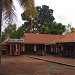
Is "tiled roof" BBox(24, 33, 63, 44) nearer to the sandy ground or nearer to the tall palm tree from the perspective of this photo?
the sandy ground

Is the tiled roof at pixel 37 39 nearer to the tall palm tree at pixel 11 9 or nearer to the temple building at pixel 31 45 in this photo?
the temple building at pixel 31 45

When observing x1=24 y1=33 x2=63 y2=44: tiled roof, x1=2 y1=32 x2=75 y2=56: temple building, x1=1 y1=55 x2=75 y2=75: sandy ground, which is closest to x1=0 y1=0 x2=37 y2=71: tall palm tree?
x1=1 y1=55 x2=75 y2=75: sandy ground

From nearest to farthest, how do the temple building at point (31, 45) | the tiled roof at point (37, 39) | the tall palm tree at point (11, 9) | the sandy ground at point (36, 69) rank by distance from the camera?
1. the tall palm tree at point (11, 9)
2. the sandy ground at point (36, 69)
3. the temple building at point (31, 45)
4. the tiled roof at point (37, 39)

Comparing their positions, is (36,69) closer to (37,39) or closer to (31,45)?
(31,45)

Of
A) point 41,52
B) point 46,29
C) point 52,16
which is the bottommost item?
point 41,52

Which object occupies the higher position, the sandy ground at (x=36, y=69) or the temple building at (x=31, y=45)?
the temple building at (x=31, y=45)

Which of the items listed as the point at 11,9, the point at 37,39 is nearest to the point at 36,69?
the point at 11,9

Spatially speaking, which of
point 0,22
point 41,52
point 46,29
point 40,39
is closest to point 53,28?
point 46,29

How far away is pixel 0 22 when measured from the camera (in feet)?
49.5

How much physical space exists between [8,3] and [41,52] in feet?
103

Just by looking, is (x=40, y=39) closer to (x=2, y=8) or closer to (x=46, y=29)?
(x=46, y=29)

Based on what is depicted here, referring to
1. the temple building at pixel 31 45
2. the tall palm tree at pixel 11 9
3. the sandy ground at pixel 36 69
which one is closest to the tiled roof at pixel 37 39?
the temple building at pixel 31 45

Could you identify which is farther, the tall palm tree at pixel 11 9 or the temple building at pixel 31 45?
the temple building at pixel 31 45

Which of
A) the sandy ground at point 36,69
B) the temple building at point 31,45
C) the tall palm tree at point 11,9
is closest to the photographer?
the tall palm tree at point 11,9
